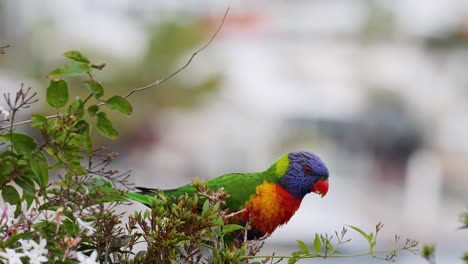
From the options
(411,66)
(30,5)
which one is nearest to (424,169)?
(411,66)

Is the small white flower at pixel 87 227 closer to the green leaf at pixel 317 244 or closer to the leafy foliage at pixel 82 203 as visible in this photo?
the leafy foliage at pixel 82 203

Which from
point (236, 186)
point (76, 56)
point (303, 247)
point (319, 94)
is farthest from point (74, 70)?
point (319, 94)

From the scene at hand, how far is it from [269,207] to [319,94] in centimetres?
1365

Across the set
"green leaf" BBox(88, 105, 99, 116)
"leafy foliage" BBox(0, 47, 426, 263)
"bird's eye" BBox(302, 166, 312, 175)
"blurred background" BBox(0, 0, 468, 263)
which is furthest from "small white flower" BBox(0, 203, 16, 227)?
"blurred background" BBox(0, 0, 468, 263)

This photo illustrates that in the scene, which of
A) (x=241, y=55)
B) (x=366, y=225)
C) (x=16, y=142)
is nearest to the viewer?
(x=16, y=142)

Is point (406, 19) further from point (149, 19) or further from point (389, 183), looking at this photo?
point (149, 19)

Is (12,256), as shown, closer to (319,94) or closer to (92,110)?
(92,110)

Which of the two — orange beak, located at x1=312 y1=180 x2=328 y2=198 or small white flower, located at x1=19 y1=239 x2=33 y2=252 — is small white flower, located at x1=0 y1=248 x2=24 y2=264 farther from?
orange beak, located at x1=312 y1=180 x2=328 y2=198

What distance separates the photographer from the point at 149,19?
14586 mm

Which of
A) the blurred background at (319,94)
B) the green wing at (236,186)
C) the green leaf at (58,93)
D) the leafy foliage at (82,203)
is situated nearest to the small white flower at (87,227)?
the leafy foliage at (82,203)

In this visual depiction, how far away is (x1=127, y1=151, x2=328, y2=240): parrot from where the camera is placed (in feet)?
4.02

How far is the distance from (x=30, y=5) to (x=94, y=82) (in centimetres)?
1555

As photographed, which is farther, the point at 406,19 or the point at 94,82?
the point at 406,19

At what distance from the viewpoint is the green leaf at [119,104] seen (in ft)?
2.64
